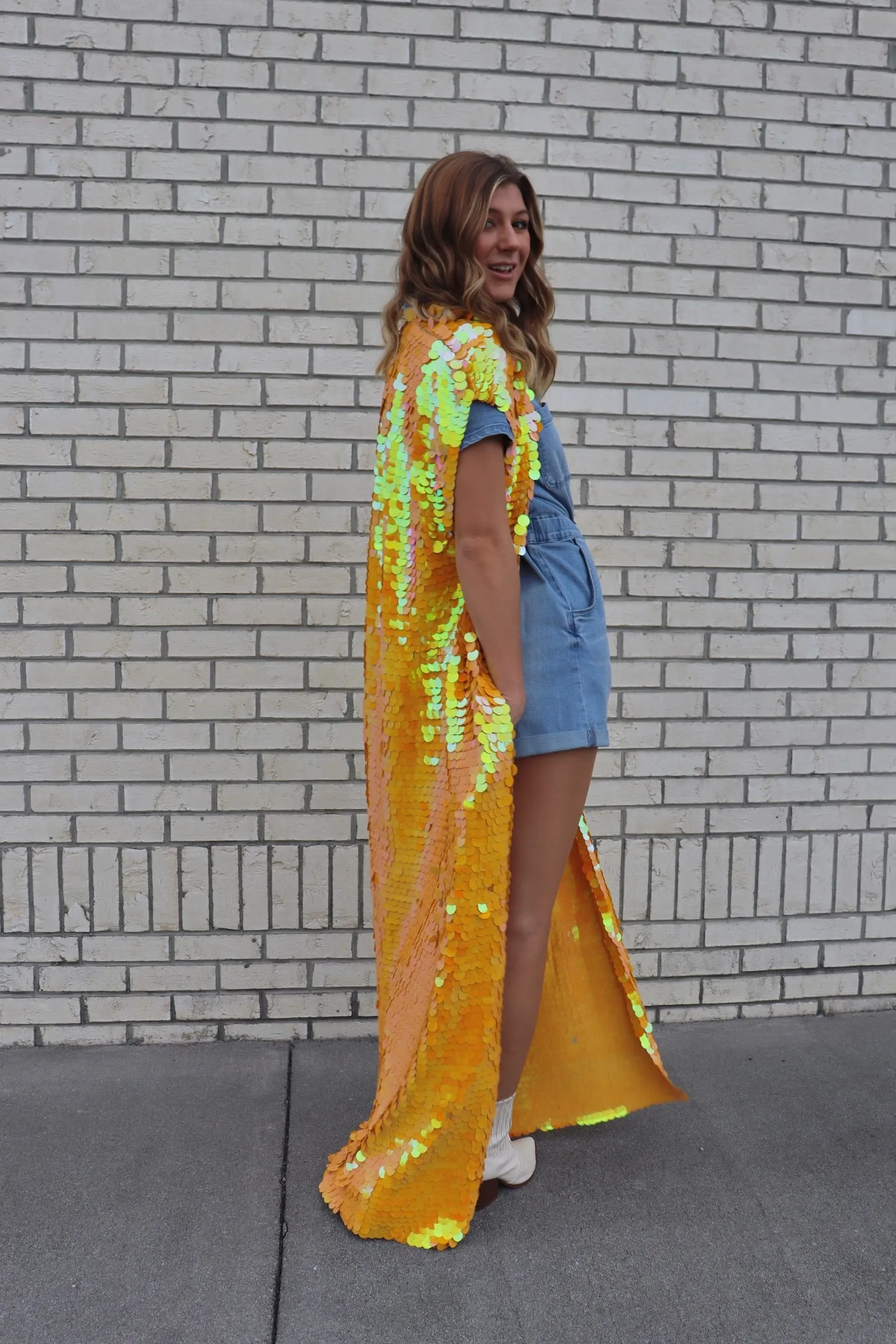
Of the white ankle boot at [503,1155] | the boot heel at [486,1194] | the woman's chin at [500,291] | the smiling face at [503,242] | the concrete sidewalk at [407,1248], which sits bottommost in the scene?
the concrete sidewalk at [407,1248]

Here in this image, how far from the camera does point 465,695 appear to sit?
2166mm

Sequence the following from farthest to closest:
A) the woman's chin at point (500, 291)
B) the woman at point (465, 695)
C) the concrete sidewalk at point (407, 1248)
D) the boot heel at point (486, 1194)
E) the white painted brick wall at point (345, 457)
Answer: the white painted brick wall at point (345, 457), the boot heel at point (486, 1194), the woman's chin at point (500, 291), the woman at point (465, 695), the concrete sidewalk at point (407, 1248)

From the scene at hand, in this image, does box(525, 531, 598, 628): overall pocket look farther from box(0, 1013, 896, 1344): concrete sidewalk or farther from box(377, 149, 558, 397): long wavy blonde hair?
box(0, 1013, 896, 1344): concrete sidewalk

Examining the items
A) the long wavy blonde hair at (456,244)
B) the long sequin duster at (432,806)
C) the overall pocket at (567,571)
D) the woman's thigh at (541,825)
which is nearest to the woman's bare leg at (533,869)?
the woman's thigh at (541,825)

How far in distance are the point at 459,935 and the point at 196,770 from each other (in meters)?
1.28

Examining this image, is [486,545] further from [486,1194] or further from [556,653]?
[486,1194]

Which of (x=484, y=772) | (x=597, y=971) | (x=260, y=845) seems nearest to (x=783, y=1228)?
(x=597, y=971)

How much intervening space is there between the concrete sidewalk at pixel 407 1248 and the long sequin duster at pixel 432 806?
0.17 m

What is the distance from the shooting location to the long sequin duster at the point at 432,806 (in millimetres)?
2131

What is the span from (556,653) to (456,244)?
2.74ft

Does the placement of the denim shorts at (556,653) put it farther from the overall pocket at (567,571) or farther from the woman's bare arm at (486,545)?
the woman's bare arm at (486,545)

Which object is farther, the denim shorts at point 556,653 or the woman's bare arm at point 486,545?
the denim shorts at point 556,653

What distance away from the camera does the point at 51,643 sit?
3.12 m

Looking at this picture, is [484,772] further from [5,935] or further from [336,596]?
[5,935]
